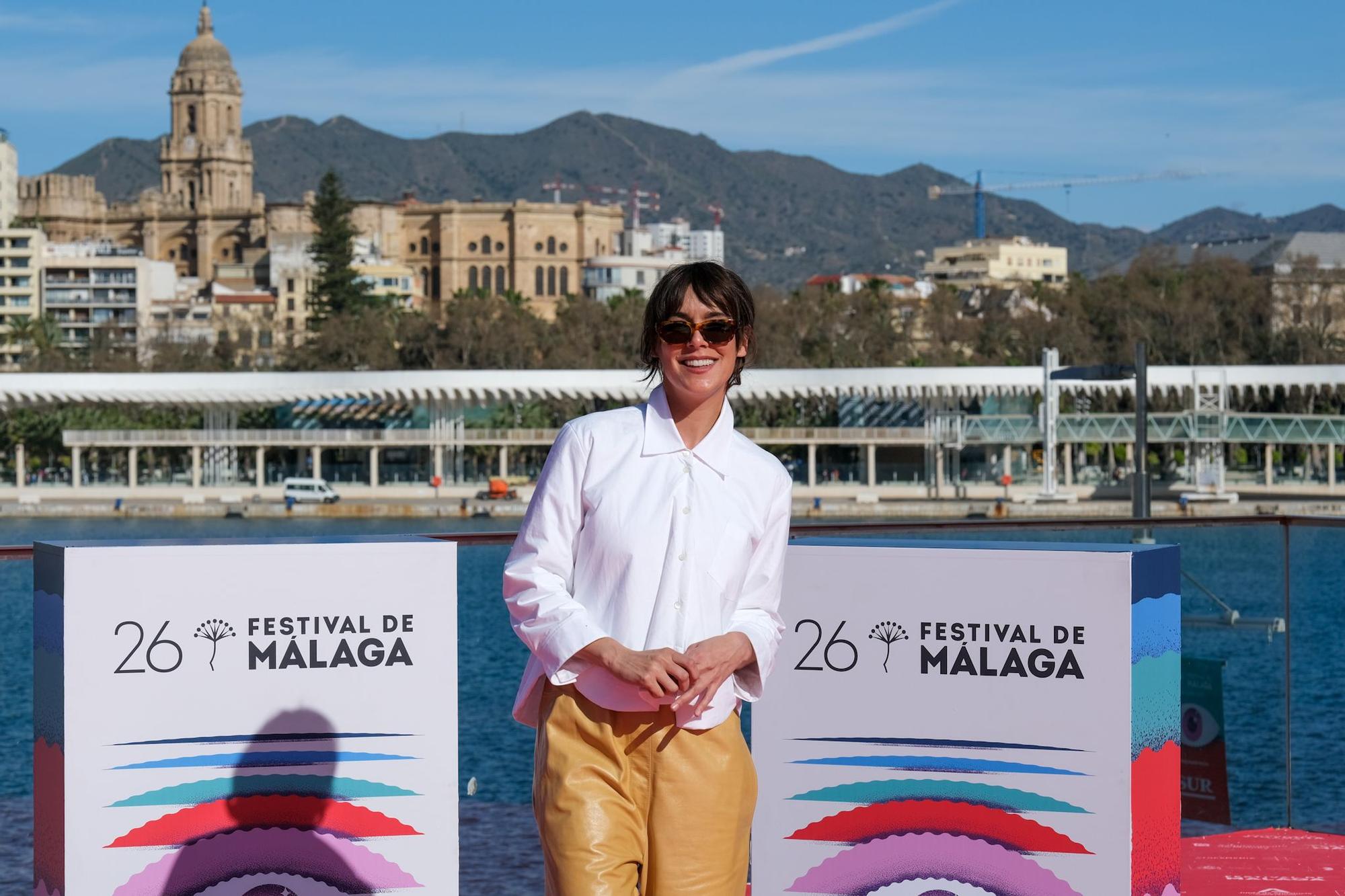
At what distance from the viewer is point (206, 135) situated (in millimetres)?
138625

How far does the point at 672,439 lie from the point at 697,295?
0.24 meters

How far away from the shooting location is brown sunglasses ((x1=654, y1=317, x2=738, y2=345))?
312 cm

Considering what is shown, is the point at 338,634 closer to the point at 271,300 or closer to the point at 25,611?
the point at 25,611

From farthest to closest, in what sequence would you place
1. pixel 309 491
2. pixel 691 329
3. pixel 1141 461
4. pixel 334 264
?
pixel 334 264 → pixel 309 491 → pixel 1141 461 → pixel 691 329

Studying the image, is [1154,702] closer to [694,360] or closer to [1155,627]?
[1155,627]

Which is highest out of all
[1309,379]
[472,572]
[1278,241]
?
[1278,241]

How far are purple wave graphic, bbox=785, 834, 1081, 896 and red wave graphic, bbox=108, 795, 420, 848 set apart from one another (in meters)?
0.97

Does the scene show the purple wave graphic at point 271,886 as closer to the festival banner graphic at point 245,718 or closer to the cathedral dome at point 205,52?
the festival banner graphic at point 245,718

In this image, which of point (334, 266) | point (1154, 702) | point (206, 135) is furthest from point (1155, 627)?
point (206, 135)

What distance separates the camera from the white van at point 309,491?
160 feet

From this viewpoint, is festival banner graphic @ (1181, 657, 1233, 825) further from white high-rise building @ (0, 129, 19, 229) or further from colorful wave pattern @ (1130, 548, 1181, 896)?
white high-rise building @ (0, 129, 19, 229)

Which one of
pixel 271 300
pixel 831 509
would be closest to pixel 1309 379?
pixel 831 509

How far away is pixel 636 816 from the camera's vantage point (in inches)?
119

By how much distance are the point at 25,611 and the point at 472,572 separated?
12.6 meters
